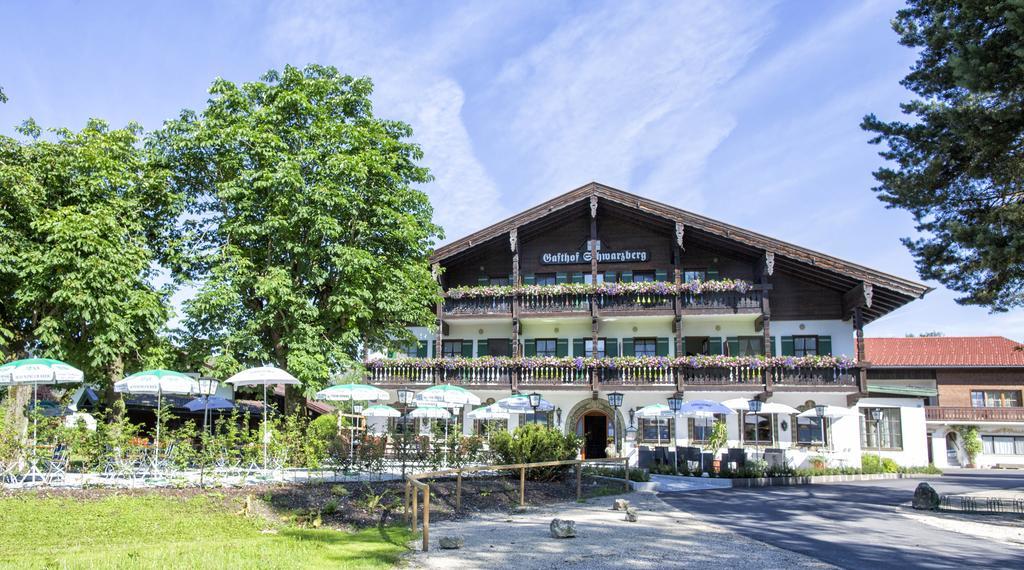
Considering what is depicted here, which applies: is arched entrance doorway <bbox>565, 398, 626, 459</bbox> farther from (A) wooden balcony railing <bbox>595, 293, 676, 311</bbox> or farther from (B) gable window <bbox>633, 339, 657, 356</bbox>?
(A) wooden balcony railing <bbox>595, 293, 676, 311</bbox>

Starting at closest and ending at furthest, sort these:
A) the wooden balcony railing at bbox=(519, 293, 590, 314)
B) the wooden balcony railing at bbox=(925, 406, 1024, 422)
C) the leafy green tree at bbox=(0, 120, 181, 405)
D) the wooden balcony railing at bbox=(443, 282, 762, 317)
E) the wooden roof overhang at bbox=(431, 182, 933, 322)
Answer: the leafy green tree at bbox=(0, 120, 181, 405)
the wooden roof overhang at bbox=(431, 182, 933, 322)
the wooden balcony railing at bbox=(443, 282, 762, 317)
the wooden balcony railing at bbox=(519, 293, 590, 314)
the wooden balcony railing at bbox=(925, 406, 1024, 422)

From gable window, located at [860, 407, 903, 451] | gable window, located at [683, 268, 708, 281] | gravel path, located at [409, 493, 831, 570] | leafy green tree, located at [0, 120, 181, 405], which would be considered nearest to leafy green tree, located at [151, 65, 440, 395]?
leafy green tree, located at [0, 120, 181, 405]

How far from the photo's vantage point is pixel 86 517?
454 inches

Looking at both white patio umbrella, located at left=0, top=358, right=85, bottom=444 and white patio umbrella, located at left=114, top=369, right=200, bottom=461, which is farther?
white patio umbrella, located at left=114, top=369, right=200, bottom=461

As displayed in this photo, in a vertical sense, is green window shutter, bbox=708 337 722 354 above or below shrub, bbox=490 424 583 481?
above

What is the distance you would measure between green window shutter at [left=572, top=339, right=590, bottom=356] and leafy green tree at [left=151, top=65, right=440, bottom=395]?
7.99 metres

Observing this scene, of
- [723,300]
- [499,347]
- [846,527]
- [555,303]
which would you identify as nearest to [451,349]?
[499,347]

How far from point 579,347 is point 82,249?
1736 cm

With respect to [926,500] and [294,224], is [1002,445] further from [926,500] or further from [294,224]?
[294,224]

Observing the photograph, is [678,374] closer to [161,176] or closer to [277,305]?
[277,305]

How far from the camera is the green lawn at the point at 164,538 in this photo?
Result: 8.81m

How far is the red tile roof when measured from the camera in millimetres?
40750

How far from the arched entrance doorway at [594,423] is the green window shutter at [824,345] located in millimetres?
7610

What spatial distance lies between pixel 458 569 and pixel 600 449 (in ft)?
66.8
